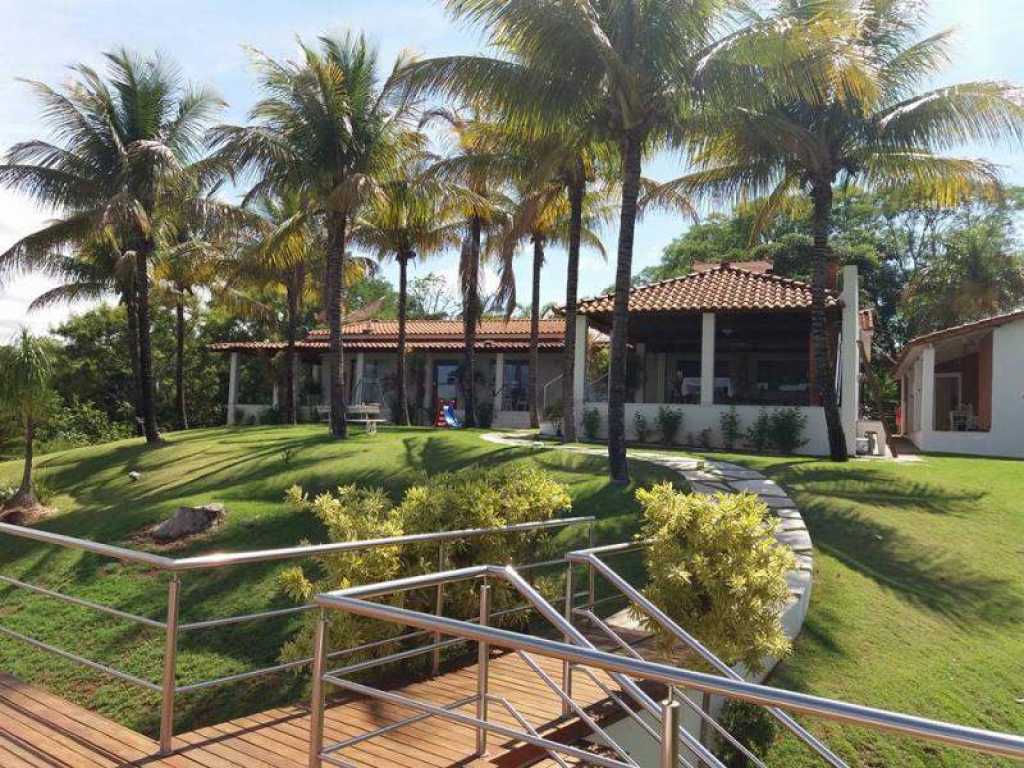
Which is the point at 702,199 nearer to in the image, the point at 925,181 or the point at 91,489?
the point at 925,181

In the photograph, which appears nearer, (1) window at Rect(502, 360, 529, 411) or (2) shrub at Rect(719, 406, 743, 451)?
(2) shrub at Rect(719, 406, 743, 451)

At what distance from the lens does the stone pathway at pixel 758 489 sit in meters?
7.59

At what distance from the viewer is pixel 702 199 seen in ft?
58.1

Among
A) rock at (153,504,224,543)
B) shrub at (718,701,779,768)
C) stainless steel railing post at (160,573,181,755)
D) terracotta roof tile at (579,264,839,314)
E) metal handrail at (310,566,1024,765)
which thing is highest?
terracotta roof tile at (579,264,839,314)

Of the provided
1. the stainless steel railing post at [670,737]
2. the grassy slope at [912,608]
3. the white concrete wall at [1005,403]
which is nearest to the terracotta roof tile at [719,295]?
the white concrete wall at [1005,403]

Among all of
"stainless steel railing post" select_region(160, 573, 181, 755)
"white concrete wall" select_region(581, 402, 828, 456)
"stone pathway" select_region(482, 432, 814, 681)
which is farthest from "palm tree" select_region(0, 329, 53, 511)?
"stainless steel railing post" select_region(160, 573, 181, 755)

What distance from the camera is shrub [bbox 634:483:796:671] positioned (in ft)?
17.8

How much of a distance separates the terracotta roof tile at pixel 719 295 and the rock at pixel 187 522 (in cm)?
1079

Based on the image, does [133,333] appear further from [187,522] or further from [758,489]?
[758,489]

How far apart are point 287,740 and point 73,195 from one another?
19540 mm

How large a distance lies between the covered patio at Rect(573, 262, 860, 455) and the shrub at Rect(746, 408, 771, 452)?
46 cm

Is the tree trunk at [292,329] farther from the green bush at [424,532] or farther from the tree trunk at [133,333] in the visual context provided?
the green bush at [424,532]

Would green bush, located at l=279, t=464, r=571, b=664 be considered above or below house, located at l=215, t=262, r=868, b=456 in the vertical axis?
below

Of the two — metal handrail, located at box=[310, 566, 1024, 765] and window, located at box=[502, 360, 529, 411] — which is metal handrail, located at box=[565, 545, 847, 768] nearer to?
metal handrail, located at box=[310, 566, 1024, 765]
